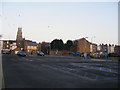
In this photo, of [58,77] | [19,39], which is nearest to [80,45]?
[19,39]

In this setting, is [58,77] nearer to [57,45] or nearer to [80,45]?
[80,45]

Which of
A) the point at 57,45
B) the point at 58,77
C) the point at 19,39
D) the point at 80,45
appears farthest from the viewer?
the point at 19,39

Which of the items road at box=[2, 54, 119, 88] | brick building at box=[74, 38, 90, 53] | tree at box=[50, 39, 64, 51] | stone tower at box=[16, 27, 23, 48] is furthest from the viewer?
stone tower at box=[16, 27, 23, 48]

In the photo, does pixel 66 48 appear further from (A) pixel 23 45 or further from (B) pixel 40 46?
(A) pixel 23 45

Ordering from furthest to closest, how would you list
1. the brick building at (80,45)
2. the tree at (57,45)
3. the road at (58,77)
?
the tree at (57,45)
the brick building at (80,45)
the road at (58,77)

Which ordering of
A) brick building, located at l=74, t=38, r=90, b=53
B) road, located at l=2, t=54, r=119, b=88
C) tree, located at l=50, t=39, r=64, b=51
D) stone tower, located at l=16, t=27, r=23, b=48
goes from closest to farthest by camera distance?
Answer: road, located at l=2, t=54, r=119, b=88 < brick building, located at l=74, t=38, r=90, b=53 < tree, located at l=50, t=39, r=64, b=51 < stone tower, located at l=16, t=27, r=23, b=48

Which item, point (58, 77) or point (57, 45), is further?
point (57, 45)

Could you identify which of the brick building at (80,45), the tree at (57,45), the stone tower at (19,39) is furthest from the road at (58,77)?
the stone tower at (19,39)

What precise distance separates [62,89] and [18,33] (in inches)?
5765

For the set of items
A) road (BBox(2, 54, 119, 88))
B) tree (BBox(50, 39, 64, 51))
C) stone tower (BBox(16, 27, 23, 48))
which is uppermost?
stone tower (BBox(16, 27, 23, 48))

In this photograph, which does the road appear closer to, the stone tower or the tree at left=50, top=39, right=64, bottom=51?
the tree at left=50, top=39, right=64, bottom=51

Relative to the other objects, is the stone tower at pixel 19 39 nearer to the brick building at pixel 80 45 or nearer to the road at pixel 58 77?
the brick building at pixel 80 45

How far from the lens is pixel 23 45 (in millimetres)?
138000

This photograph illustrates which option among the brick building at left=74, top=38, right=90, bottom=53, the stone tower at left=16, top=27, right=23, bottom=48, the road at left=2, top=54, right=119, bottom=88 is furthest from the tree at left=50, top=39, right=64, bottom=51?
the road at left=2, top=54, right=119, bottom=88
